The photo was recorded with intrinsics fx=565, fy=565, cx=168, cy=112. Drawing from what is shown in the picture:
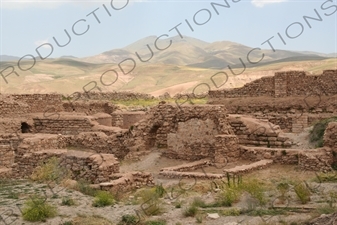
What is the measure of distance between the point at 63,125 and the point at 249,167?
951 centimetres

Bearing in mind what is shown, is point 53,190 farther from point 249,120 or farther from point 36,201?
point 249,120

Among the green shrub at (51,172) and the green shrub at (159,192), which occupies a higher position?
the green shrub at (51,172)

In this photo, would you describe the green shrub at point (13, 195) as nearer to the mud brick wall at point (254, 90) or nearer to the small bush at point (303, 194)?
the small bush at point (303, 194)

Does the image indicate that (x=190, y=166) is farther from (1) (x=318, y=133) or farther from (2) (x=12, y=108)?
(2) (x=12, y=108)

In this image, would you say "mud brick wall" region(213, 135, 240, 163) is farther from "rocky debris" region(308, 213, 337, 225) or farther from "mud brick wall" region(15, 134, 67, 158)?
"rocky debris" region(308, 213, 337, 225)

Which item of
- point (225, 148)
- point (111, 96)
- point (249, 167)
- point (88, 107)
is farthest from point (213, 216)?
point (111, 96)

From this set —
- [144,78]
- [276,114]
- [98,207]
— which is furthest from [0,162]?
[144,78]

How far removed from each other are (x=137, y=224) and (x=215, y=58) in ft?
486

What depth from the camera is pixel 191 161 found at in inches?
695

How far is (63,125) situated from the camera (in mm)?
22250

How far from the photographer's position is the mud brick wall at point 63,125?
22094 millimetres

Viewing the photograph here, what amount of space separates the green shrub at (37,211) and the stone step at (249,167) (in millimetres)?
5874

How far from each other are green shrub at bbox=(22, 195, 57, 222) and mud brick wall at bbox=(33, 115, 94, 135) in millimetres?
11889

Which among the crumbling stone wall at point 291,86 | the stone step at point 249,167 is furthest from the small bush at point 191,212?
the crumbling stone wall at point 291,86
